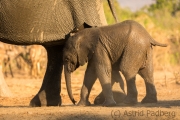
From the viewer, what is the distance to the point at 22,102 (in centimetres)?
999

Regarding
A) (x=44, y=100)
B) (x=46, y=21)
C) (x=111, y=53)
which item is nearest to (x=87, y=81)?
(x=111, y=53)

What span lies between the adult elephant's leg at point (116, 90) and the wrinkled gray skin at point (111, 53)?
169 mm

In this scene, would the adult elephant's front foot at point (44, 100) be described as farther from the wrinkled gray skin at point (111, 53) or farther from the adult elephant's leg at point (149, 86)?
the adult elephant's leg at point (149, 86)

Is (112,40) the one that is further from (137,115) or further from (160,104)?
(137,115)

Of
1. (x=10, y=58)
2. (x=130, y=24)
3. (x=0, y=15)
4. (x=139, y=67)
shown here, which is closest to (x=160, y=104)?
(x=139, y=67)

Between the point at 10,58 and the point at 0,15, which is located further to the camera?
the point at 10,58

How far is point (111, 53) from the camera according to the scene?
794 centimetres

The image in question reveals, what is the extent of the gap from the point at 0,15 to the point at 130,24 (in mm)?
1563

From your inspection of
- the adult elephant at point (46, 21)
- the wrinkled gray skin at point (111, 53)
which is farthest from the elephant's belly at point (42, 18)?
the wrinkled gray skin at point (111, 53)

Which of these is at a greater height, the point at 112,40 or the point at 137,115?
the point at 112,40

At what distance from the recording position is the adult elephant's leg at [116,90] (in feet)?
26.9

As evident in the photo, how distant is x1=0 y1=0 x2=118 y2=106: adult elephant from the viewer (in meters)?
7.86

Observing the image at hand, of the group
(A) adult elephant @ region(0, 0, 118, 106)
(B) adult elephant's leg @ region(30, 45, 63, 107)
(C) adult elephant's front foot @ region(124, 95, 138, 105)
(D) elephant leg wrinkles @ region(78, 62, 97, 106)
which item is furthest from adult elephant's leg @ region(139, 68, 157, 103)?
(B) adult elephant's leg @ region(30, 45, 63, 107)

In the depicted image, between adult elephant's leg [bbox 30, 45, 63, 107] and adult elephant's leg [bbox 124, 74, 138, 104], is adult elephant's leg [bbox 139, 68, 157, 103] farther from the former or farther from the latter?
adult elephant's leg [bbox 30, 45, 63, 107]
